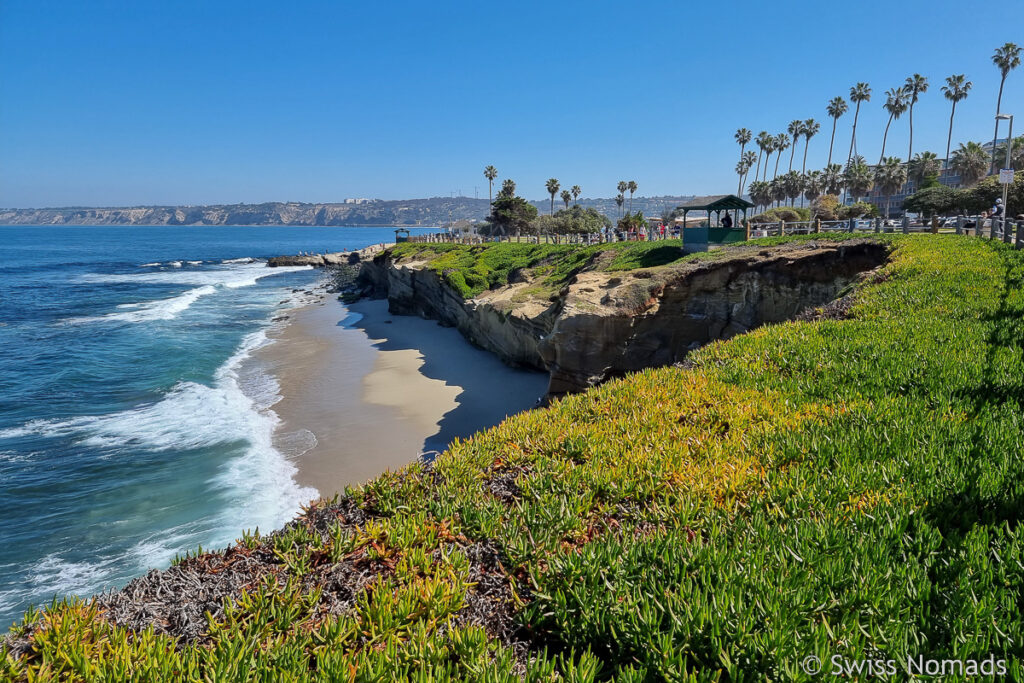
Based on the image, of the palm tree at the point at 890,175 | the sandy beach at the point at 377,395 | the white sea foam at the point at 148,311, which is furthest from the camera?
the palm tree at the point at 890,175

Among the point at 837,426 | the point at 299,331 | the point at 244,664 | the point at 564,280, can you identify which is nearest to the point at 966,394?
the point at 837,426

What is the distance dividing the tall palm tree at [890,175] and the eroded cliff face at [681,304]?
74179mm

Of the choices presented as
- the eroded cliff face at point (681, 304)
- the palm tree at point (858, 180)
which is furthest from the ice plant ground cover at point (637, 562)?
the palm tree at point (858, 180)

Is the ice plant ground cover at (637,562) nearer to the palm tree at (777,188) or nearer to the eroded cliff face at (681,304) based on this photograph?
the eroded cliff face at (681,304)

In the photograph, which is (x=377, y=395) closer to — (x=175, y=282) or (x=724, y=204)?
(x=724, y=204)

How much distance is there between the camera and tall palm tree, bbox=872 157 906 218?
251ft

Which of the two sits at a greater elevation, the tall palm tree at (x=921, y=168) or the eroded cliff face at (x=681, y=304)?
the tall palm tree at (x=921, y=168)

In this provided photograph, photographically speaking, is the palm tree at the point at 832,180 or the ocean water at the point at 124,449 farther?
the palm tree at the point at 832,180

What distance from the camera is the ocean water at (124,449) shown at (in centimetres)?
1209

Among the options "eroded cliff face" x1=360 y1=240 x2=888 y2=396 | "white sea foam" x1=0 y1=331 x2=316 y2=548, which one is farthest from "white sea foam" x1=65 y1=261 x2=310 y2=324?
"eroded cliff face" x1=360 y1=240 x2=888 y2=396

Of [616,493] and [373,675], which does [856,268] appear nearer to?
[616,493]

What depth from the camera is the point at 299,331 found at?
37188mm

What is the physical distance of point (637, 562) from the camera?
149 inches

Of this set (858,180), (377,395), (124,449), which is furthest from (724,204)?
(858,180)
